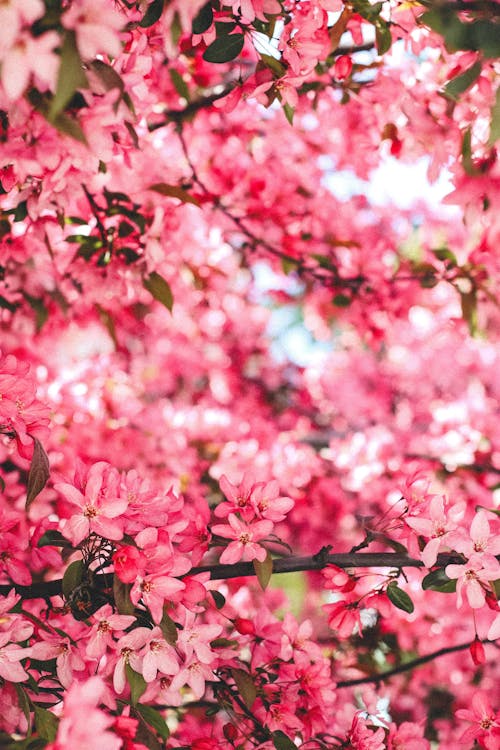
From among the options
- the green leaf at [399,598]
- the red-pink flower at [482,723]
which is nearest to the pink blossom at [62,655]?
the green leaf at [399,598]

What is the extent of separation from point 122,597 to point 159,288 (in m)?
0.68

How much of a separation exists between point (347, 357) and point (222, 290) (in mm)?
1186

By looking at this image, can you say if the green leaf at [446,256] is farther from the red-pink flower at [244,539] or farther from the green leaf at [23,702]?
the green leaf at [23,702]

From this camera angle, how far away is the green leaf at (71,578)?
98 centimetres

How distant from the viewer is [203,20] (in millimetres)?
1001

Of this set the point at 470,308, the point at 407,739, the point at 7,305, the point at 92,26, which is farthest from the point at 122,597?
the point at 470,308

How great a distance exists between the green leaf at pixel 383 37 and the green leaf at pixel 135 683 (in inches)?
41.7

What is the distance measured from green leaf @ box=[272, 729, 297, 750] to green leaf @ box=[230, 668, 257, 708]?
0.06 metres

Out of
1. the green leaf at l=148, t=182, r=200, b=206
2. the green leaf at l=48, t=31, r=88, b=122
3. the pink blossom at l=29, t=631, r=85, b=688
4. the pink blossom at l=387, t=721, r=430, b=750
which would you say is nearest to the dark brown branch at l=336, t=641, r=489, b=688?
the pink blossom at l=387, t=721, r=430, b=750

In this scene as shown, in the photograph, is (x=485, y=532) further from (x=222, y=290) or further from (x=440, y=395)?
(x=440, y=395)

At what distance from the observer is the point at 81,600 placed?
3.43 feet

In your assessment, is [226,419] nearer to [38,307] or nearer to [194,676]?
[38,307]

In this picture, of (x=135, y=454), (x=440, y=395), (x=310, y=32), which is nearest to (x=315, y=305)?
(x=135, y=454)

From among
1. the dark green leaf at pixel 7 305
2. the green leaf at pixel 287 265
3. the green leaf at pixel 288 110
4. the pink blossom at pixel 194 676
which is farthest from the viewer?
the green leaf at pixel 287 265
